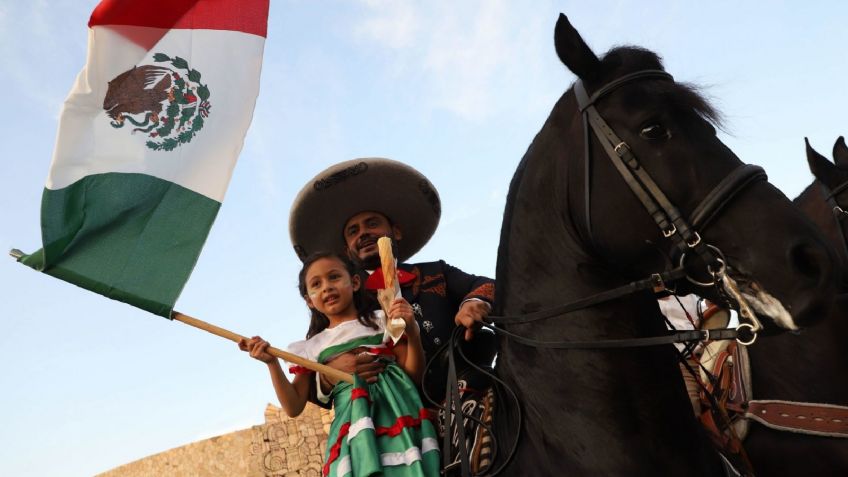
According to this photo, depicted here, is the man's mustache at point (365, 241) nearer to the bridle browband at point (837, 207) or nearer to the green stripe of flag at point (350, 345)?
the green stripe of flag at point (350, 345)

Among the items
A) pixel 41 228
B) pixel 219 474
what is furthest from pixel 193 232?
pixel 219 474

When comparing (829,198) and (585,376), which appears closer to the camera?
(585,376)

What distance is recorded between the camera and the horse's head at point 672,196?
2.05 meters

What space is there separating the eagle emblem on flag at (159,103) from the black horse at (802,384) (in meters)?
3.38

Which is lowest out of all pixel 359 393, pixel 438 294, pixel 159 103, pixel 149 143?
pixel 359 393

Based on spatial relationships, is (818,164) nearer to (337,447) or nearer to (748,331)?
(748,331)

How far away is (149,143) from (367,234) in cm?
136

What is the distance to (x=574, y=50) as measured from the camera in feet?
8.55

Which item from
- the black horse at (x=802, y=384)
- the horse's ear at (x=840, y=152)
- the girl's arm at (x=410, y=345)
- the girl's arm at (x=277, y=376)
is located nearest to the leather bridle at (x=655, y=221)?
the girl's arm at (x=410, y=345)

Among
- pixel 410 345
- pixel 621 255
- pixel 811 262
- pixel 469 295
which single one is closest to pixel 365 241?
pixel 469 295

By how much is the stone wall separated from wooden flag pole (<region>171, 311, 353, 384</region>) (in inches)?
435

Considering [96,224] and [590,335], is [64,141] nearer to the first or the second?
[96,224]

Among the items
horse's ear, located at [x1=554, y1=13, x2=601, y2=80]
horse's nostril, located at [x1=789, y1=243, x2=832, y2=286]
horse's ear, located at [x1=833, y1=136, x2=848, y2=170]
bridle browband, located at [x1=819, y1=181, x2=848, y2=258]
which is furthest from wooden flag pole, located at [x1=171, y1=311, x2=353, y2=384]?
horse's ear, located at [x1=833, y1=136, x2=848, y2=170]

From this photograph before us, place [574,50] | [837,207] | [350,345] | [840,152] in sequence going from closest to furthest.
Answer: [574,50], [350,345], [837,207], [840,152]
